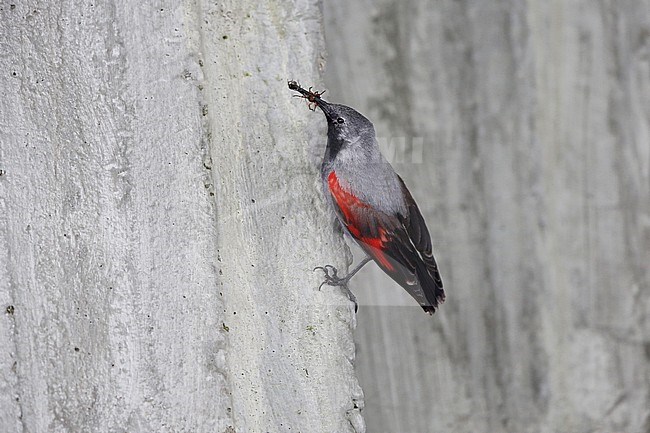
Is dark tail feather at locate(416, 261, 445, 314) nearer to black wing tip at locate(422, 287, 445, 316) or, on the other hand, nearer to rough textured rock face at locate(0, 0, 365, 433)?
black wing tip at locate(422, 287, 445, 316)

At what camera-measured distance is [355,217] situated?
1.28m

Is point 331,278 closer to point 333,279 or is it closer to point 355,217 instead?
point 333,279

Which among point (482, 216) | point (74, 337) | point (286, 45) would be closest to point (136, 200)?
point (74, 337)

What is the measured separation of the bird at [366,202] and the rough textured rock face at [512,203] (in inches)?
9.2

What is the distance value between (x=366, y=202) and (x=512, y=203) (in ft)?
1.86

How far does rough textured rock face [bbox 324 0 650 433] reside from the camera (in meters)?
1.62

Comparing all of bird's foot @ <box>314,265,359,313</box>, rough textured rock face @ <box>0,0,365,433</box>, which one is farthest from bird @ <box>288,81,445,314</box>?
rough textured rock face @ <box>0,0,365,433</box>

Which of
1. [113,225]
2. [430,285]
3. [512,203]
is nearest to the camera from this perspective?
[113,225]

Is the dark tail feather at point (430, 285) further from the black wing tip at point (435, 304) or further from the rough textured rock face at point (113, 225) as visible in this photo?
the rough textured rock face at point (113, 225)

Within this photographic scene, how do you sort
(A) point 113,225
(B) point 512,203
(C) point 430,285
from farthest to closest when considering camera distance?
(B) point 512,203
(C) point 430,285
(A) point 113,225

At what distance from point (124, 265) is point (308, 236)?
344mm

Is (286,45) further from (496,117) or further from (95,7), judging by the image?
(496,117)

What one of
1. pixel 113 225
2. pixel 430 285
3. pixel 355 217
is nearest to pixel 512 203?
pixel 430 285

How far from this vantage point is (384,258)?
131cm
